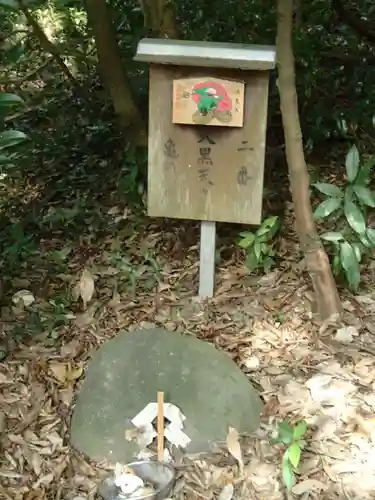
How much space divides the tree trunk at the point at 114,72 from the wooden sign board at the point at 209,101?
109 cm

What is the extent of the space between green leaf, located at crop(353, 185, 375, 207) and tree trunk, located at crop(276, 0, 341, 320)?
0.22 metres

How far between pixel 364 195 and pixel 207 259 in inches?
30.9

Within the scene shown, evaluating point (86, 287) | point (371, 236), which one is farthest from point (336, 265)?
point (86, 287)

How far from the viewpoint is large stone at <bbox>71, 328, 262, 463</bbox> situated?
10.2ft

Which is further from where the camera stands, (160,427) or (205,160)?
(205,160)

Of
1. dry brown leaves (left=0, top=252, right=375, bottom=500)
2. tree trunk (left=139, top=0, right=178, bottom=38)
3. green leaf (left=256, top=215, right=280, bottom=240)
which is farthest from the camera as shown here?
tree trunk (left=139, top=0, right=178, bottom=38)

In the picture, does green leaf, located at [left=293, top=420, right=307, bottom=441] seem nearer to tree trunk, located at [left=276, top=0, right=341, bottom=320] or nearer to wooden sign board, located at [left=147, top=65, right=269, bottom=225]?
tree trunk, located at [left=276, top=0, right=341, bottom=320]

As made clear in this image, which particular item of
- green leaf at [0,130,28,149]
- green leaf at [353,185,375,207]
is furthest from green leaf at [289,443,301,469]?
green leaf at [0,130,28,149]

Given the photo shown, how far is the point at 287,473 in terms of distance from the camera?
9.14ft

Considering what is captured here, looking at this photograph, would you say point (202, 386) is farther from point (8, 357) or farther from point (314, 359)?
point (8, 357)

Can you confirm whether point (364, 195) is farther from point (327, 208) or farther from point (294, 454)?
point (294, 454)

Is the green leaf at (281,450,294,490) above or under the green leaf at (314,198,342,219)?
under

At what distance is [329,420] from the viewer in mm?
3068

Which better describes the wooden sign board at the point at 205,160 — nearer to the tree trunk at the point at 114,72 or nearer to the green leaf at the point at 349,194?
the green leaf at the point at 349,194
